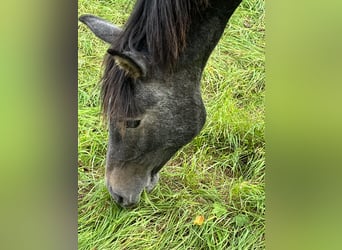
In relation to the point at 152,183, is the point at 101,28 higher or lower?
higher

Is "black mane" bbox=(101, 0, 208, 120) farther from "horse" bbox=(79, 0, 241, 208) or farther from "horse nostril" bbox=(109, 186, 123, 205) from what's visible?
"horse nostril" bbox=(109, 186, 123, 205)

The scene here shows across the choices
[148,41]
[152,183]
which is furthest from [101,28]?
[152,183]

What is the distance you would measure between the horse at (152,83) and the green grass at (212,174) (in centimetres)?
3

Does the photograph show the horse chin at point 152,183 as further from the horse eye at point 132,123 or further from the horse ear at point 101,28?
the horse ear at point 101,28

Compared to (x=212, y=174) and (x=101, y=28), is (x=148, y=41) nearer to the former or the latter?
(x=101, y=28)

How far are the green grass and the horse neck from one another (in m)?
0.03

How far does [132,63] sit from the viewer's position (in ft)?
3.25

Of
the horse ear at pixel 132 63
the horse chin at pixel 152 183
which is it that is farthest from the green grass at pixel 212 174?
the horse ear at pixel 132 63

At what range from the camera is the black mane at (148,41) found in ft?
3.28

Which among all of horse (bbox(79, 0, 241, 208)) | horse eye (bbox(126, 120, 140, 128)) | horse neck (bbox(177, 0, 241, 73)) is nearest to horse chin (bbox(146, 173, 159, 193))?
horse (bbox(79, 0, 241, 208))

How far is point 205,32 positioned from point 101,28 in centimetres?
22
